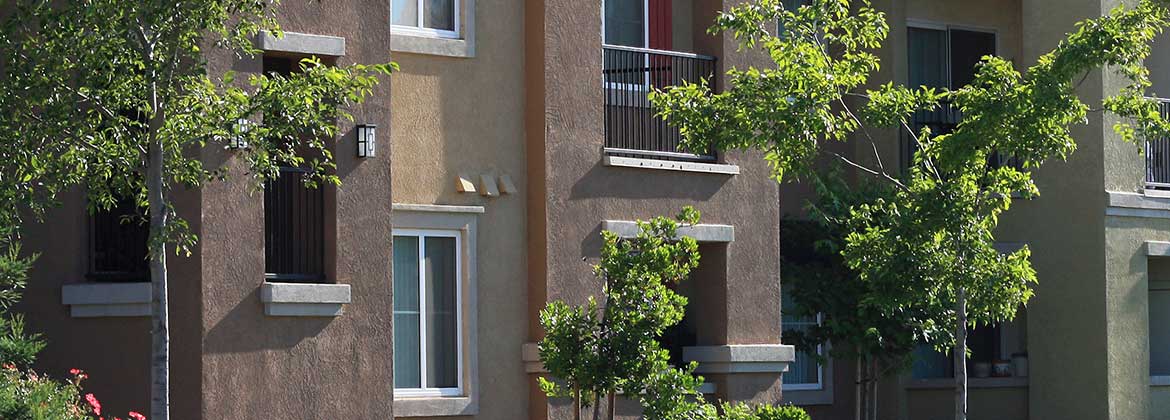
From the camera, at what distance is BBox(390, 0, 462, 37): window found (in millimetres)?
18750

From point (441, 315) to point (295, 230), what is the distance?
2288mm

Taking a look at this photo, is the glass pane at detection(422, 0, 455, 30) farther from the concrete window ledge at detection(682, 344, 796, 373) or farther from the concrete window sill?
the concrete window ledge at detection(682, 344, 796, 373)

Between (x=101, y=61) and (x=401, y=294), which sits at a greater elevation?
(x=101, y=61)

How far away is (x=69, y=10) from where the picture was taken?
12.9 meters

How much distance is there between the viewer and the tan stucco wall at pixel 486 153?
18625 millimetres

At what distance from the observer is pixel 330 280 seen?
17109 mm

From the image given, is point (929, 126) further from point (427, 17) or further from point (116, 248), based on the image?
point (116, 248)

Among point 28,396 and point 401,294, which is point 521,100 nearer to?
point 401,294

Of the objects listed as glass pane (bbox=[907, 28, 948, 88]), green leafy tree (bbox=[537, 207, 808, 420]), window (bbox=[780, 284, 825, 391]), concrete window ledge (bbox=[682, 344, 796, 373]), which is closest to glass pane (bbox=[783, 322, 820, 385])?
window (bbox=[780, 284, 825, 391])

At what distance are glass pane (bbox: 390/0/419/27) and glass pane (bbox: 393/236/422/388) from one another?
2315mm

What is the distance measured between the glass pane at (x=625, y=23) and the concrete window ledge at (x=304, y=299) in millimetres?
5879

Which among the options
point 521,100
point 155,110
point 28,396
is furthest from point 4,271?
point 521,100

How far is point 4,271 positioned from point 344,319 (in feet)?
10.8

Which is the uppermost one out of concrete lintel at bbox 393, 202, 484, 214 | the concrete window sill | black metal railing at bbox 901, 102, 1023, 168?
the concrete window sill
